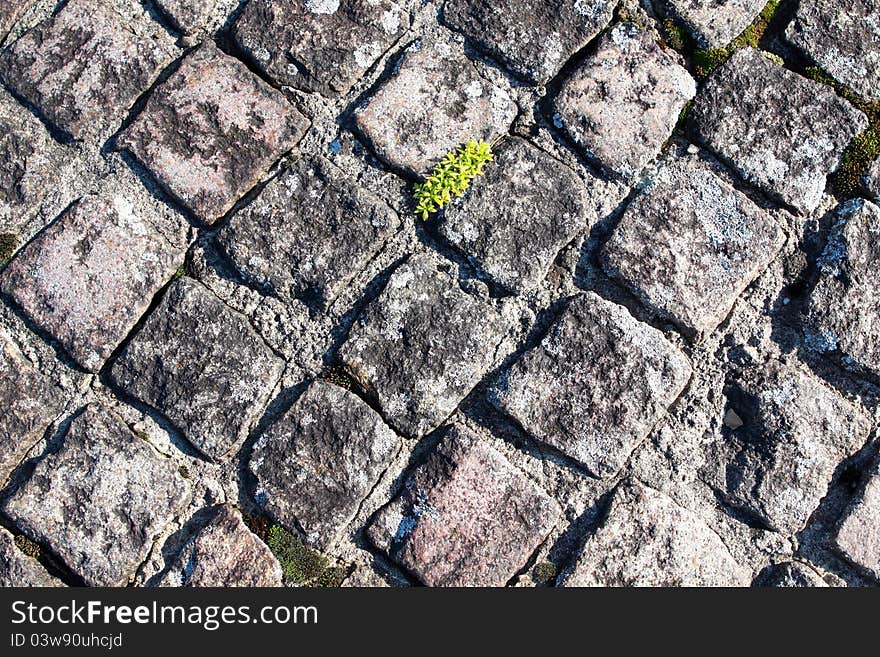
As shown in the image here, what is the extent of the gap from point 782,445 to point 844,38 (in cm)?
155

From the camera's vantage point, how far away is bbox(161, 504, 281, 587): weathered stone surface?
2.69 metres

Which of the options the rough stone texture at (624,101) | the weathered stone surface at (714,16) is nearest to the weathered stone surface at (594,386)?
the rough stone texture at (624,101)

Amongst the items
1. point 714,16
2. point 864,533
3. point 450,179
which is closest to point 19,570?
point 450,179

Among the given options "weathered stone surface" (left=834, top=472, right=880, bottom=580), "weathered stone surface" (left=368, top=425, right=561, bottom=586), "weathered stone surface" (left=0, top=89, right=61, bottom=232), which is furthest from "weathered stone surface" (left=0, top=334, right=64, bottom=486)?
"weathered stone surface" (left=834, top=472, right=880, bottom=580)

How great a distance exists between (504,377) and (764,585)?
115cm

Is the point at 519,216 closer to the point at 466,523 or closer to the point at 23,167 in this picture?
the point at 466,523

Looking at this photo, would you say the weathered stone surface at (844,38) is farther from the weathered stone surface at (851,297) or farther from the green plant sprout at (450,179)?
the green plant sprout at (450,179)

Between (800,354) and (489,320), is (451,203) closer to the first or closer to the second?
(489,320)

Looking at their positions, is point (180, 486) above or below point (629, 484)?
below

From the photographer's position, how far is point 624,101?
2.87 meters

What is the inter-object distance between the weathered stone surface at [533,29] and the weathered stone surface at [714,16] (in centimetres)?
25

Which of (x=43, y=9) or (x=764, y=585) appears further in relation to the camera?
(x=43, y=9)

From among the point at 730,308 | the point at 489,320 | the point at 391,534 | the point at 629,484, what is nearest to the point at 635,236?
the point at 730,308

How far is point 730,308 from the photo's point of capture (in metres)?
2.81
